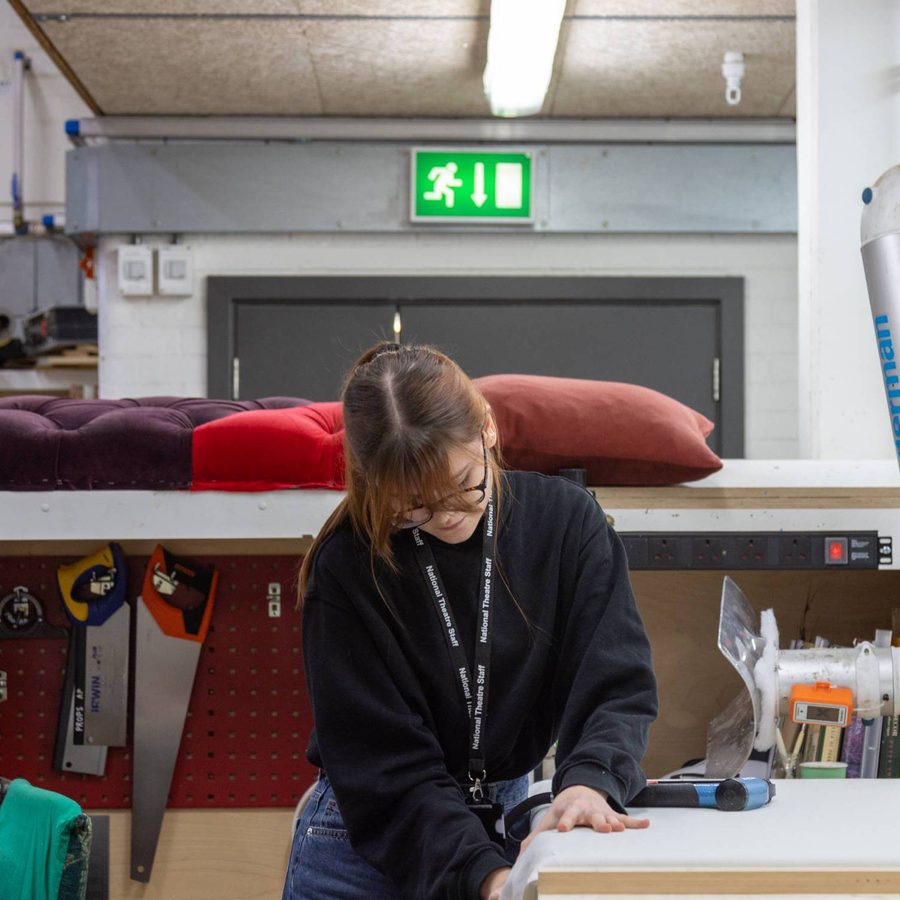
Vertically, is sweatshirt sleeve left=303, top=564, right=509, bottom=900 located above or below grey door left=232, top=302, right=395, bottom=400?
below

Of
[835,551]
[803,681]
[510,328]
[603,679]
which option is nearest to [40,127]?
[510,328]

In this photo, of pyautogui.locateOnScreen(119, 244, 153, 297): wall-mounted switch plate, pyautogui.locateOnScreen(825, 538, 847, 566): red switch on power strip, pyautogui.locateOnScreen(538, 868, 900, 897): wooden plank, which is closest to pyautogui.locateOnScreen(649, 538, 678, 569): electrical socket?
pyautogui.locateOnScreen(825, 538, 847, 566): red switch on power strip

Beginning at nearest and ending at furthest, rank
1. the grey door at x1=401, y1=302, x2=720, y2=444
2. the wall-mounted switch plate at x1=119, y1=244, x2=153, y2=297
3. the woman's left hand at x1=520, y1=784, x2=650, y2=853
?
the woman's left hand at x1=520, y1=784, x2=650, y2=853, the wall-mounted switch plate at x1=119, y1=244, x2=153, y2=297, the grey door at x1=401, y1=302, x2=720, y2=444

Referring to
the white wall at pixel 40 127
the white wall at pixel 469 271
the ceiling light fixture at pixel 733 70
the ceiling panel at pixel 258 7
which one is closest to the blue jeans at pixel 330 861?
the ceiling panel at pixel 258 7

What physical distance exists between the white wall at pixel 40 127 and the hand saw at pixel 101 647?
403 cm

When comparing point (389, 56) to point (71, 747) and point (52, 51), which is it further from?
point (71, 747)

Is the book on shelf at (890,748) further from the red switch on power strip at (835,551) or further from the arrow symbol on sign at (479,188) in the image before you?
the arrow symbol on sign at (479,188)

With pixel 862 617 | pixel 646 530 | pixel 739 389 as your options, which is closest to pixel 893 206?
pixel 646 530

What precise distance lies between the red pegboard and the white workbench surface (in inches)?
38.5

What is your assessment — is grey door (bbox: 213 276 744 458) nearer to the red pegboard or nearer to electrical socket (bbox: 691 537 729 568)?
the red pegboard

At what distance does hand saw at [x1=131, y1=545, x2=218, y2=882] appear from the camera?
6.68ft

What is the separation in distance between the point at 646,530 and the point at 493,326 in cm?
311

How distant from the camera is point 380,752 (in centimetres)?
129

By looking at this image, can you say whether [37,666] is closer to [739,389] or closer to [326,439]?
[326,439]
